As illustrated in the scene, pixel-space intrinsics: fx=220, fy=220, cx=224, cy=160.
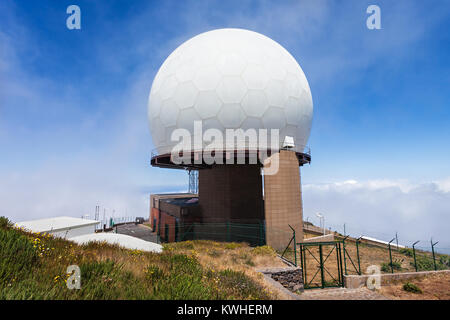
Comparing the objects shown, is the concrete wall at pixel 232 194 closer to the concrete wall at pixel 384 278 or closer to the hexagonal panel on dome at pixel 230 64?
the hexagonal panel on dome at pixel 230 64

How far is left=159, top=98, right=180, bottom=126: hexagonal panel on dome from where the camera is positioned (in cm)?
1705

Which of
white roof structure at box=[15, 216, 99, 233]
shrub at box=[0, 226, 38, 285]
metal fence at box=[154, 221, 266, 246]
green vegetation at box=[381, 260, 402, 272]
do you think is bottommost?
green vegetation at box=[381, 260, 402, 272]

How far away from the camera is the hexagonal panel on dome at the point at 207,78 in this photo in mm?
15984

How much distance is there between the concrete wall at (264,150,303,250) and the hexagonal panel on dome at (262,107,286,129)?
2.04m

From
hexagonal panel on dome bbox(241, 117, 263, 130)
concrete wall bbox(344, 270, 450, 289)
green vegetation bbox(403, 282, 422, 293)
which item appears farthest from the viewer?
hexagonal panel on dome bbox(241, 117, 263, 130)

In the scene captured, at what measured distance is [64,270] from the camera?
4824mm

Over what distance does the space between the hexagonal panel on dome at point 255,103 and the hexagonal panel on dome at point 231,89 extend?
451 mm

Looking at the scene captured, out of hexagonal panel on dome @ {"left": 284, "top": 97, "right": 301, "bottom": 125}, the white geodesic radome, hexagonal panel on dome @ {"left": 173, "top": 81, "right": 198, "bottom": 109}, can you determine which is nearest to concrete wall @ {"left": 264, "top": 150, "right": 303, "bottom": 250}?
the white geodesic radome

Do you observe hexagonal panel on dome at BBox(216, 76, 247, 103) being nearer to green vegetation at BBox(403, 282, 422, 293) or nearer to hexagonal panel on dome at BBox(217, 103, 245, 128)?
hexagonal panel on dome at BBox(217, 103, 245, 128)

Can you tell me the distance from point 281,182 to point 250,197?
5.74 m

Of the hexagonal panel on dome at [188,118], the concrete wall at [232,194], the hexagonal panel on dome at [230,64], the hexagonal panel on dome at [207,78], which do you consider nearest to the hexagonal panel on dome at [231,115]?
the hexagonal panel on dome at [188,118]

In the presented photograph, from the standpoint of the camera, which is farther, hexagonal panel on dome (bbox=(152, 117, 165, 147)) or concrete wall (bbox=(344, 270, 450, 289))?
hexagonal panel on dome (bbox=(152, 117, 165, 147))
